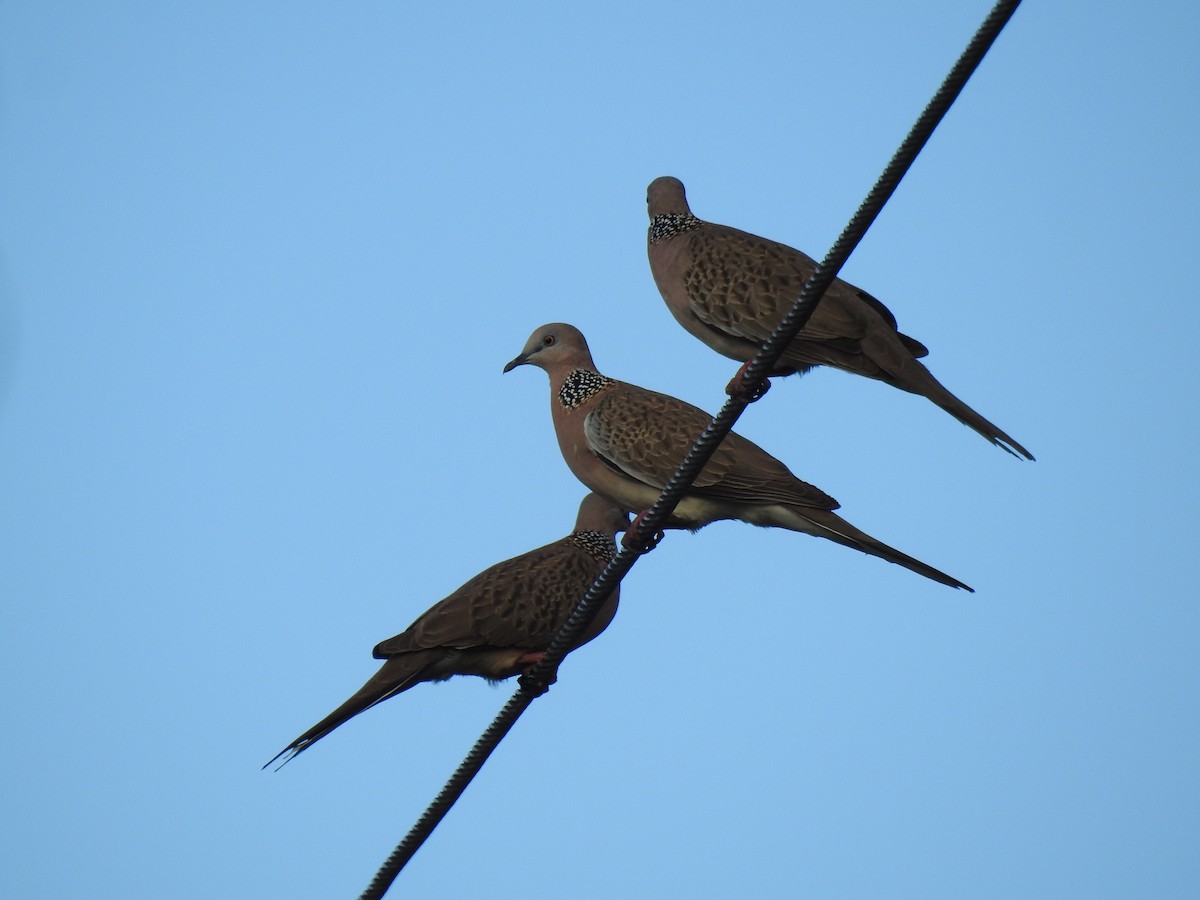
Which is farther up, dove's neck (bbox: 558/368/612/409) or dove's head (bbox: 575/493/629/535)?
dove's neck (bbox: 558/368/612/409)

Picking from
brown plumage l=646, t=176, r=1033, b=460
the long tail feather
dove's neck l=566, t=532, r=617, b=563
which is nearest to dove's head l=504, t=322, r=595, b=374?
brown plumage l=646, t=176, r=1033, b=460

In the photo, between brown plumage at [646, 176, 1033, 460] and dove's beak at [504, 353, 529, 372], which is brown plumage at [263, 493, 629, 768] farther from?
brown plumage at [646, 176, 1033, 460]

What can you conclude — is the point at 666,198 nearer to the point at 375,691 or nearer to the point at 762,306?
the point at 762,306

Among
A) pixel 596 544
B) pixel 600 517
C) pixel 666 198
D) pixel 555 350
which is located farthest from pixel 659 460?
pixel 666 198

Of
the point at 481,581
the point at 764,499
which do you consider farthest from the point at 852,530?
the point at 481,581

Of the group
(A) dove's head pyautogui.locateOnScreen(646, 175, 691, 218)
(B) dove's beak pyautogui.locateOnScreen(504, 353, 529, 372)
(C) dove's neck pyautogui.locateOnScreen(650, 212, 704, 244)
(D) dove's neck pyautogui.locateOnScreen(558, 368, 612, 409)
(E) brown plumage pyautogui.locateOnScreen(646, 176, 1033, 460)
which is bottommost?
(D) dove's neck pyautogui.locateOnScreen(558, 368, 612, 409)

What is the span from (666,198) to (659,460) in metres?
1.49

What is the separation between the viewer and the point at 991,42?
2498 millimetres

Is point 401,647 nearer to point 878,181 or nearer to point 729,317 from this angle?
point 729,317

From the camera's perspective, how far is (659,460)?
5.59 meters

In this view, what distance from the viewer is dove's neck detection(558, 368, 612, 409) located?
607 cm

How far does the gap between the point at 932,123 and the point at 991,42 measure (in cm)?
21

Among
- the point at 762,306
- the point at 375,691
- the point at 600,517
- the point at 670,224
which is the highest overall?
the point at 670,224

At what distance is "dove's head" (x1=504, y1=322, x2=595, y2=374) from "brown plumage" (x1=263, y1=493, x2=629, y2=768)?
0.84m
